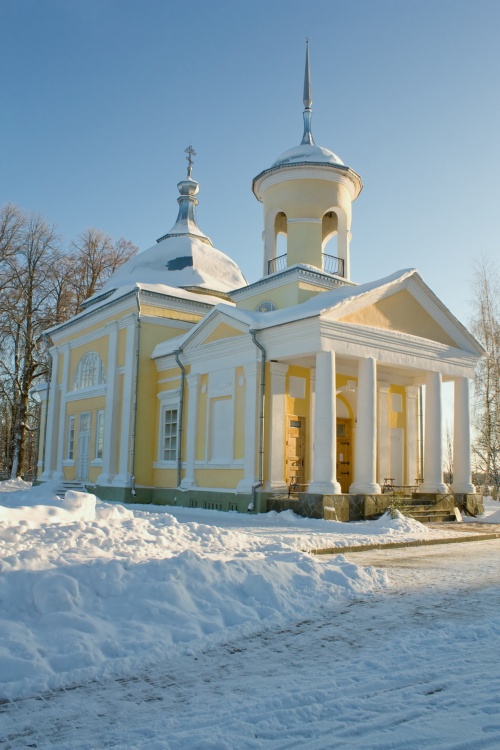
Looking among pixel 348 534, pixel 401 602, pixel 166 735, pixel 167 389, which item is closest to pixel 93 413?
pixel 167 389

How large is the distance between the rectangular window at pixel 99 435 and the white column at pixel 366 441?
9.28 m

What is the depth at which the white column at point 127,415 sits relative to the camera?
19.5 meters

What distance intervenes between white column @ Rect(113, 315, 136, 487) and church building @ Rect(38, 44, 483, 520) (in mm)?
58

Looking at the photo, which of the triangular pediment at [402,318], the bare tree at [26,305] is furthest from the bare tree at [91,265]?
the triangular pediment at [402,318]

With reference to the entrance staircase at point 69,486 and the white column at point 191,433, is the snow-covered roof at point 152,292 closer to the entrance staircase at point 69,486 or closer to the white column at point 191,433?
the white column at point 191,433

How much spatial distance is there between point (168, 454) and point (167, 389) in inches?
75.2

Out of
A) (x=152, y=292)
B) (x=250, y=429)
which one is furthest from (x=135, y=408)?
(x=250, y=429)

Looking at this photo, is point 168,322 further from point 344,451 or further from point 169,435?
point 344,451

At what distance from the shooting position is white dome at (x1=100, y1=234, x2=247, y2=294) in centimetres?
2295

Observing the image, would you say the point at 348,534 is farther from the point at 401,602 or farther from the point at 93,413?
the point at 93,413

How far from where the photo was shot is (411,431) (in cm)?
1894

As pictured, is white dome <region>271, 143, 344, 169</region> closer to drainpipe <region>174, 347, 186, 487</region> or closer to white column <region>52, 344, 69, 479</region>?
drainpipe <region>174, 347, 186, 487</region>

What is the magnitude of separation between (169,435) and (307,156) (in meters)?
9.04

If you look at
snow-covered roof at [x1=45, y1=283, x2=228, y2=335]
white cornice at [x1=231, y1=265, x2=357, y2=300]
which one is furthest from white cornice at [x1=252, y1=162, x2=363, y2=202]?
snow-covered roof at [x1=45, y1=283, x2=228, y2=335]
